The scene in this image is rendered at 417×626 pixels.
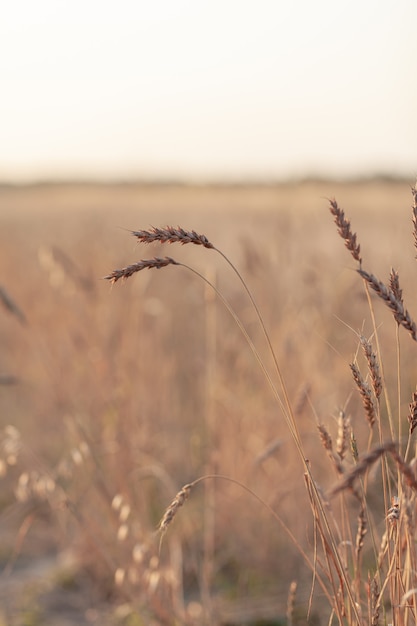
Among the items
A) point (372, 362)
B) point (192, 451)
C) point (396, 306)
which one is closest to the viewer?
point (396, 306)

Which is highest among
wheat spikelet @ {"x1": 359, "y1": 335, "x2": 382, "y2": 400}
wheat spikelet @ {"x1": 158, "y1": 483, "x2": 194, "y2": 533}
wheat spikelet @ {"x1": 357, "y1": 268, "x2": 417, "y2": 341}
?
wheat spikelet @ {"x1": 357, "y1": 268, "x2": 417, "y2": 341}

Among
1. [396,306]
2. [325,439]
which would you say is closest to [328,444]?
[325,439]

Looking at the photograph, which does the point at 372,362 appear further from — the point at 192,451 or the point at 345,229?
the point at 192,451

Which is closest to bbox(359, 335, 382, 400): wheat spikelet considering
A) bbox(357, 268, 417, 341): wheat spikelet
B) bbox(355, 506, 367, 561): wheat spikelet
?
bbox(357, 268, 417, 341): wheat spikelet

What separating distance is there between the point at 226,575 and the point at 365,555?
1.68ft

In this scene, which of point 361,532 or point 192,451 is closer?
point 361,532

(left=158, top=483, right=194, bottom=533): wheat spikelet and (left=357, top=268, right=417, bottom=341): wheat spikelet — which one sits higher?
(left=357, top=268, right=417, bottom=341): wheat spikelet

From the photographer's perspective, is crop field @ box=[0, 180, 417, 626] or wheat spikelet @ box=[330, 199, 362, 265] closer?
wheat spikelet @ box=[330, 199, 362, 265]

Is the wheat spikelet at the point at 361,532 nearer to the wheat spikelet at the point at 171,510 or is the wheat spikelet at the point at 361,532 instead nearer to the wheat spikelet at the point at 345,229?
the wheat spikelet at the point at 171,510

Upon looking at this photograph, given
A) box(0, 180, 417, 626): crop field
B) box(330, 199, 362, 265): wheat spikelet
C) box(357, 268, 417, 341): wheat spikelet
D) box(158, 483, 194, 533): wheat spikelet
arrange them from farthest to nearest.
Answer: box(0, 180, 417, 626): crop field, box(158, 483, 194, 533): wheat spikelet, box(330, 199, 362, 265): wheat spikelet, box(357, 268, 417, 341): wheat spikelet

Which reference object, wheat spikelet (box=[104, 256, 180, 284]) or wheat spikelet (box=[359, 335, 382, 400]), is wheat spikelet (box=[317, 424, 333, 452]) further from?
wheat spikelet (box=[104, 256, 180, 284])


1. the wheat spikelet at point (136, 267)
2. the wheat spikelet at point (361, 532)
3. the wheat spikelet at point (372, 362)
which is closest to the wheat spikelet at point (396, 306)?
the wheat spikelet at point (372, 362)

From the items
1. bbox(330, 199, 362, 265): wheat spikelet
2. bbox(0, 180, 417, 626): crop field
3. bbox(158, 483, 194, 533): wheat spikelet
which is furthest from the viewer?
bbox(0, 180, 417, 626): crop field

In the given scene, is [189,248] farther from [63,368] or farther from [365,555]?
[365,555]
